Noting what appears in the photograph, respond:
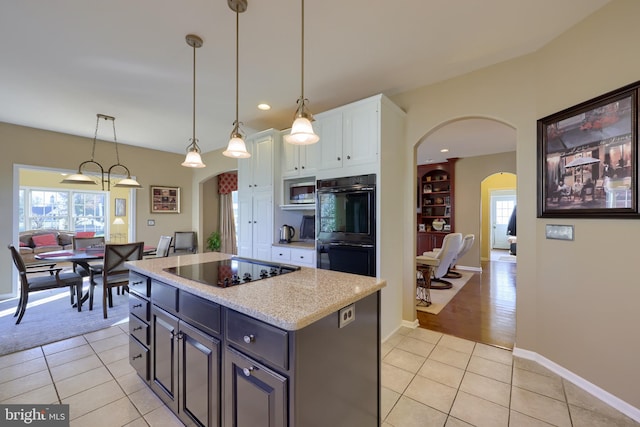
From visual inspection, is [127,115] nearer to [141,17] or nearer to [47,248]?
[141,17]

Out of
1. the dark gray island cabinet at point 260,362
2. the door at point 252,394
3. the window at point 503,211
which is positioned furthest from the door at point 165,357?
the window at point 503,211

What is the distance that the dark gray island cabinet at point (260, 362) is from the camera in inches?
39.6

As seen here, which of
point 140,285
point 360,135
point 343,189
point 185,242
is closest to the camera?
point 140,285

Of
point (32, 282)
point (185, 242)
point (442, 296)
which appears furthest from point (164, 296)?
point (185, 242)

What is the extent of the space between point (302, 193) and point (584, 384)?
3132 mm

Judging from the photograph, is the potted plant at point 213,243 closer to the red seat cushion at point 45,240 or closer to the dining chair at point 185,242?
the dining chair at point 185,242

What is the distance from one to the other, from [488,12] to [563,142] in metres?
1.18

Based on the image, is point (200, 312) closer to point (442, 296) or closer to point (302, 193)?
point (302, 193)

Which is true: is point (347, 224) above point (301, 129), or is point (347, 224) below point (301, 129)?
below

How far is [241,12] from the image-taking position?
71.7 inches

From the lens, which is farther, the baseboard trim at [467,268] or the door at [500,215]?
the door at [500,215]

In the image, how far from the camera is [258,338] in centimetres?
108

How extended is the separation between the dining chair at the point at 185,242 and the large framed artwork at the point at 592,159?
6.28 metres

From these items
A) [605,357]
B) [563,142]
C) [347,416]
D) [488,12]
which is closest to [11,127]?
[347,416]
